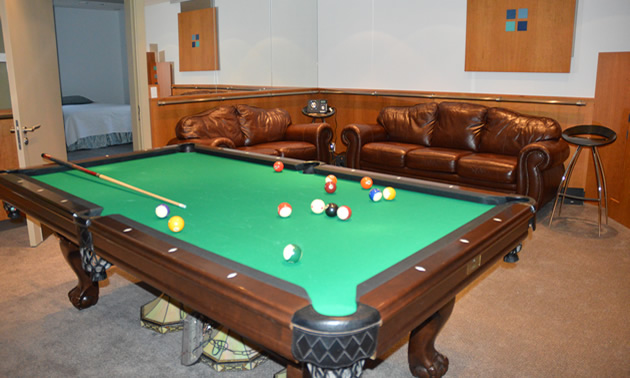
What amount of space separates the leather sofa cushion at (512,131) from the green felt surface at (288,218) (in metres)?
2.94

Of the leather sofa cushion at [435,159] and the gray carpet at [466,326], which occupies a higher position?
the leather sofa cushion at [435,159]

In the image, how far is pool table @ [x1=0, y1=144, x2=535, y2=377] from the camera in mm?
1342

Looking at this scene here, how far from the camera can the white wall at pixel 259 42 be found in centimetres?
596

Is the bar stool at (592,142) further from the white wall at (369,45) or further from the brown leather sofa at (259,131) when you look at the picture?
the brown leather sofa at (259,131)

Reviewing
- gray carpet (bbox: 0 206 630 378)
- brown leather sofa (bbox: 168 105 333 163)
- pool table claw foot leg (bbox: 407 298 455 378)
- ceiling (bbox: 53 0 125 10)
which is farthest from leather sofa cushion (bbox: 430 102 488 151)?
ceiling (bbox: 53 0 125 10)

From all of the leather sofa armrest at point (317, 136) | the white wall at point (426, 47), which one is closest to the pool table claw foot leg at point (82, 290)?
the leather sofa armrest at point (317, 136)

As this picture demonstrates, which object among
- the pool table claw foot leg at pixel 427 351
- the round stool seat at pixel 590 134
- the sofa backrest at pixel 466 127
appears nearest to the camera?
the pool table claw foot leg at pixel 427 351

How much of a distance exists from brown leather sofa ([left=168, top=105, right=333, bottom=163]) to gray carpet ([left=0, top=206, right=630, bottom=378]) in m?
1.97

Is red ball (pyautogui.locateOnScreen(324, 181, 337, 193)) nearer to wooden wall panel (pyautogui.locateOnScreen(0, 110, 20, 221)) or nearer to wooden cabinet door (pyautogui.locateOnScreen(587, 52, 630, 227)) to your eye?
wooden wall panel (pyautogui.locateOnScreen(0, 110, 20, 221))

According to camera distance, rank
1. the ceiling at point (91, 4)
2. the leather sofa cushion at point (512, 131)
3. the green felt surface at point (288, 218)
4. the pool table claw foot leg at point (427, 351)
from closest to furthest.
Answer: the green felt surface at point (288, 218) < the pool table claw foot leg at point (427, 351) < the leather sofa cushion at point (512, 131) < the ceiling at point (91, 4)

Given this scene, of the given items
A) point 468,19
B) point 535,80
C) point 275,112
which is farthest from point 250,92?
point 535,80

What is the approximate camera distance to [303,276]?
155 cm

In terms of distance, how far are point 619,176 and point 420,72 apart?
259 centimetres

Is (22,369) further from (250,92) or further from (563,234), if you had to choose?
(250,92)
